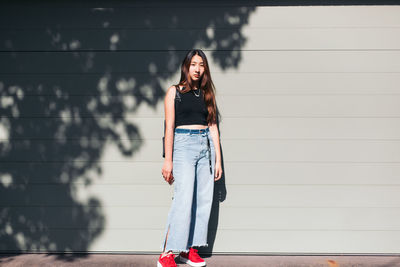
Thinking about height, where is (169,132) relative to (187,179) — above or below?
above

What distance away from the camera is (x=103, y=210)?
13.4 feet

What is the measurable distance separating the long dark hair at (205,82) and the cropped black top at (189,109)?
7 cm

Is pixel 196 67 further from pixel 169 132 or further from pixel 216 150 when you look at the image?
pixel 216 150

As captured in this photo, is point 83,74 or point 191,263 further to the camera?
point 83,74

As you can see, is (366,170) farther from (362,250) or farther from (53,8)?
(53,8)

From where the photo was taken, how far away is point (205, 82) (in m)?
3.67

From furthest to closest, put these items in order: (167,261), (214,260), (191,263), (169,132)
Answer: (214,260)
(191,263)
(167,261)
(169,132)

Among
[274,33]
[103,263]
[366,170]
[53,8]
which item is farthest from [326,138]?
[53,8]

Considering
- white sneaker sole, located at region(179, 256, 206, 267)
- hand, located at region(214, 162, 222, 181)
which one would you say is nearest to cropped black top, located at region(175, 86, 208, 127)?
hand, located at region(214, 162, 222, 181)

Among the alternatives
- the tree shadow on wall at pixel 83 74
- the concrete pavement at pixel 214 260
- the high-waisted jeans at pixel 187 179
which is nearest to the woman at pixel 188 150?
the high-waisted jeans at pixel 187 179

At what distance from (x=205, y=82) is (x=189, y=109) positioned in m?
0.32

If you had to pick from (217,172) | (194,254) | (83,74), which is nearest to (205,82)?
(217,172)

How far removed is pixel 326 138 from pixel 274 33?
122 centimetres

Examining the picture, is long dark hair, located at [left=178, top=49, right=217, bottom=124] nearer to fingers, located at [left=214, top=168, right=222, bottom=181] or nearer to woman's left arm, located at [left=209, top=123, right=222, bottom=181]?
woman's left arm, located at [left=209, top=123, right=222, bottom=181]
